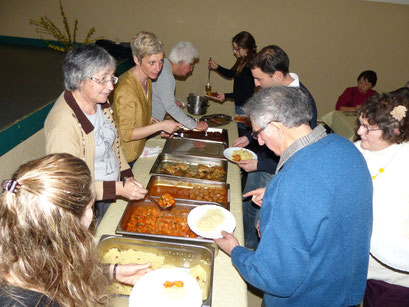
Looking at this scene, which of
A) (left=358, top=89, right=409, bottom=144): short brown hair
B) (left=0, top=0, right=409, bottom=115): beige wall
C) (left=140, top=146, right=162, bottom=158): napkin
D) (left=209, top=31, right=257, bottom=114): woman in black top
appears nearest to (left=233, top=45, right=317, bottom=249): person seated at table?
(left=358, top=89, right=409, bottom=144): short brown hair

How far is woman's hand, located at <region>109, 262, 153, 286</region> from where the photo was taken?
125 cm

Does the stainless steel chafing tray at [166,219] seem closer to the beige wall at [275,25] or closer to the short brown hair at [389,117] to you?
the short brown hair at [389,117]

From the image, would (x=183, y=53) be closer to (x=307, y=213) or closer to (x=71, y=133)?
(x=71, y=133)

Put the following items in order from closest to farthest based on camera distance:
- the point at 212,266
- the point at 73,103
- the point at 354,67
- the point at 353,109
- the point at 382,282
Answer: the point at 212,266, the point at 73,103, the point at 382,282, the point at 353,109, the point at 354,67

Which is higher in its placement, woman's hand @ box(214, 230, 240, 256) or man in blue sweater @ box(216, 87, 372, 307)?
man in blue sweater @ box(216, 87, 372, 307)

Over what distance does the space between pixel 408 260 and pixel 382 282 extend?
26 cm

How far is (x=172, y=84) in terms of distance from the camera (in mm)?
2650

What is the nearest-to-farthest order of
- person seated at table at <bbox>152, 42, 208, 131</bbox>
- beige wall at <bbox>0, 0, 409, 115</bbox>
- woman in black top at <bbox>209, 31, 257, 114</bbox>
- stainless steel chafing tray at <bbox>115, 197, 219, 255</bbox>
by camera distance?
stainless steel chafing tray at <bbox>115, 197, 219, 255</bbox> < person seated at table at <bbox>152, 42, 208, 131</bbox> < woman in black top at <bbox>209, 31, 257, 114</bbox> < beige wall at <bbox>0, 0, 409, 115</bbox>

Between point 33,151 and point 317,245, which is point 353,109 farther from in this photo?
point 33,151

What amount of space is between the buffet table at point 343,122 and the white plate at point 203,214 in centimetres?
297

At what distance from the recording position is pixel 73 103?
152 cm

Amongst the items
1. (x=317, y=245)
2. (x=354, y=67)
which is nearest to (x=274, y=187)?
(x=317, y=245)

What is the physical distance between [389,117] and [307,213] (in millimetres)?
890

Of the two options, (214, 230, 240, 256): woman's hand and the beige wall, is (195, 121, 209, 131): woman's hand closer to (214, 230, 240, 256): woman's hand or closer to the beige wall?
(214, 230, 240, 256): woman's hand
